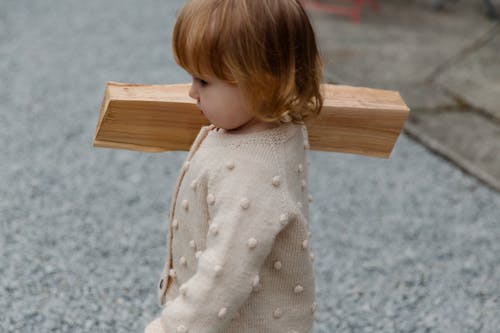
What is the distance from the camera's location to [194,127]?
1.50 metres

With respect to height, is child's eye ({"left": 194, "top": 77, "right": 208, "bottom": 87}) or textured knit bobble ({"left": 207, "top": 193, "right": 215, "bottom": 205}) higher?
child's eye ({"left": 194, "top": 77, "right": 208, "bottom": 87})

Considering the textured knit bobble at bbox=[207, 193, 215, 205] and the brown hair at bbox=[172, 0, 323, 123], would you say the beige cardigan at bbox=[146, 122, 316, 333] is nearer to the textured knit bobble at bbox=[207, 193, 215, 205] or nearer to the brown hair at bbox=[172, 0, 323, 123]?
the textured knit bobble at bbox=[207, 193, 215, 205]

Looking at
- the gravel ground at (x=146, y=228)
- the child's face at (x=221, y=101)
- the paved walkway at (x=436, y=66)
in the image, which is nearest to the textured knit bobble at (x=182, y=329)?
the child's face at (x=221, y=101)

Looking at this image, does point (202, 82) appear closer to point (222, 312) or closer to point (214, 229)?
point (214, 229)

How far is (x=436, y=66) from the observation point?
4848 mm

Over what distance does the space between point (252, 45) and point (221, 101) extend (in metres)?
0.13

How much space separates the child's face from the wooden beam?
18cm

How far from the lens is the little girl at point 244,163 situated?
1.20 metres

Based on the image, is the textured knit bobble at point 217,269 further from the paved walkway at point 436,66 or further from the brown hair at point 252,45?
the paved walkway at point 436,66

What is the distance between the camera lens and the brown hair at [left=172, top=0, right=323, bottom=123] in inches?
46.6

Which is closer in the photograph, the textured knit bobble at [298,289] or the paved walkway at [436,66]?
the textured knit bobble at [298,289]

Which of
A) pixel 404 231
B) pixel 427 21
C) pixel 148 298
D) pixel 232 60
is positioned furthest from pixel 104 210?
pixel 427 21

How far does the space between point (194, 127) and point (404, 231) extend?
5.75 feet

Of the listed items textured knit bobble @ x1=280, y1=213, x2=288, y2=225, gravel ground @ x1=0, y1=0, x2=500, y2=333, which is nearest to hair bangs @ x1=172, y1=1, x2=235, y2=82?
textured knit bobble @ x1=280, y1=213, x2=288, y2=225
